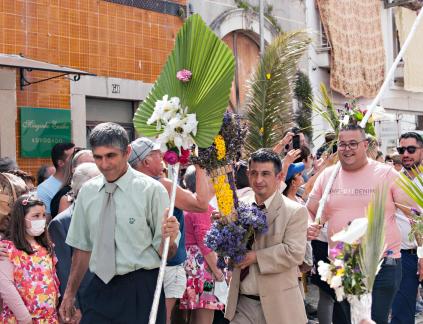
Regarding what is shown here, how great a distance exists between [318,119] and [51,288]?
16151 millimetres

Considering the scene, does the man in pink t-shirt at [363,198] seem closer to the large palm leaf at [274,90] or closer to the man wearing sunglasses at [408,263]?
the man wearing sunglasses at [408,263]

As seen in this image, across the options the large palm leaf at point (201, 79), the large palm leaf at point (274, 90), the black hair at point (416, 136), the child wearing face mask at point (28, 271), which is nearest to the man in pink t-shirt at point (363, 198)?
the black hair at point (416, 136)

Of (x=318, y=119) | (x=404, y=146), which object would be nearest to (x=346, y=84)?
(x=318, y=119)

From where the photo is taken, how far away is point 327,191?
6.63 m

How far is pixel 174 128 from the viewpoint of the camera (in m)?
5.39

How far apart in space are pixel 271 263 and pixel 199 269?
7.66 feet

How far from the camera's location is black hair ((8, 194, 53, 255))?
6.16 m

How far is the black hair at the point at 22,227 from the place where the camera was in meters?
6.16

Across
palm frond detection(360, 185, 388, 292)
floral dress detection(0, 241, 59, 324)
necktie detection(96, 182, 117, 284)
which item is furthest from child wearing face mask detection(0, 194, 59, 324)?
palm frond detection(360, 185, 388, 292)

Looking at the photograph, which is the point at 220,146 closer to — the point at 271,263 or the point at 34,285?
the point at 271,263

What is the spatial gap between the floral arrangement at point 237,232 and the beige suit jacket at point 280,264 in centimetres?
15

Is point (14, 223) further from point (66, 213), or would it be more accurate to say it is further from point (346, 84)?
point (346, 84)

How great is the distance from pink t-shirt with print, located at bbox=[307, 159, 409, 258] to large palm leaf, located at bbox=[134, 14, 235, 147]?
1825mm

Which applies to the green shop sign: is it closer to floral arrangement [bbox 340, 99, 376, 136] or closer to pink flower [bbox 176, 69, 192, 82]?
floral arrangement [bbox 340, 99, 376, 136]
